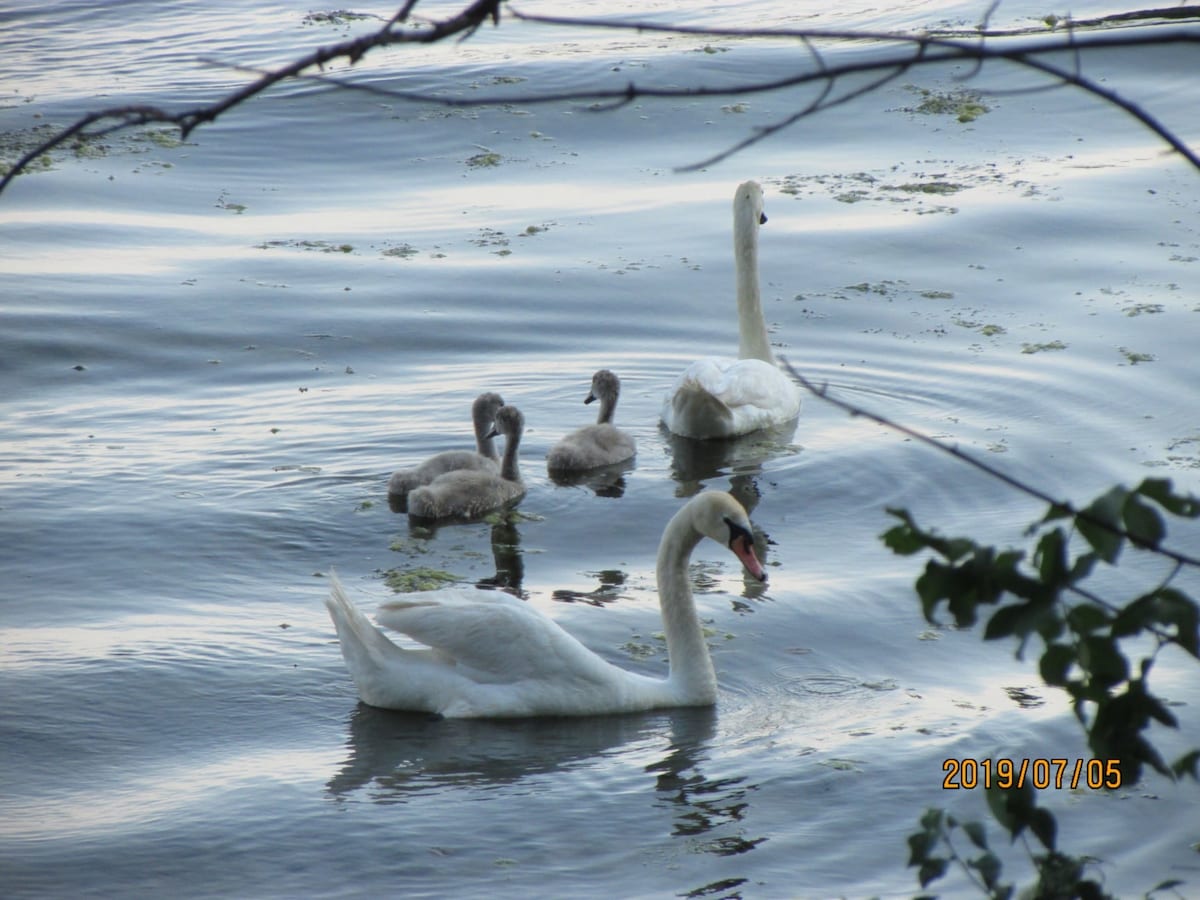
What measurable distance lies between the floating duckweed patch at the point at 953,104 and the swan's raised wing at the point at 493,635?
12.2 meters

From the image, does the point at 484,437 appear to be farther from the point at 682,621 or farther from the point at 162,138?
the point at 162,138

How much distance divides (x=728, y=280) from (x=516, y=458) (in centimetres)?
436

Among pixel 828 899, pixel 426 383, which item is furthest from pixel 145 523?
pixel 828 899

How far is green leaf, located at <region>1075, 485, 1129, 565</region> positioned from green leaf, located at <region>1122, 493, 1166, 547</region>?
0.04 ft

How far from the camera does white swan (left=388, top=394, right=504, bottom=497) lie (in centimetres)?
884

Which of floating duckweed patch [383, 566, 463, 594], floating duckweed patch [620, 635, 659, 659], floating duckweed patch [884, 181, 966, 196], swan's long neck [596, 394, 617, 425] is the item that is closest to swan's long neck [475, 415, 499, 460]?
swan's long neck [596, 394, 617, 425]

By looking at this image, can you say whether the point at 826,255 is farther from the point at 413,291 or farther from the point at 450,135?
the point at 450,135

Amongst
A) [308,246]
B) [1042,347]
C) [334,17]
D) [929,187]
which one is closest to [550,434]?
[1042,347]

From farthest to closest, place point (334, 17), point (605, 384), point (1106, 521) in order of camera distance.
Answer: point (334, 17) → point (605, 384) → point (1106, 521)

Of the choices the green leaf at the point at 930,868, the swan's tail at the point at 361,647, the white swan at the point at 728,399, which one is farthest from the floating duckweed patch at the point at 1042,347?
the green leaf at the point at 930,868

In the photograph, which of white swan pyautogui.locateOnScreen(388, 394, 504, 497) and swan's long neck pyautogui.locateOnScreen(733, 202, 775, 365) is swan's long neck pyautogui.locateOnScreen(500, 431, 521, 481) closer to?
white swan pyautogui.locateOnScreen(388, 394, 504, 497)

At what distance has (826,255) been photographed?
13281mm

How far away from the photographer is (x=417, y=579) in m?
7.75

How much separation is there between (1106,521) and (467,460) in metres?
6.93
